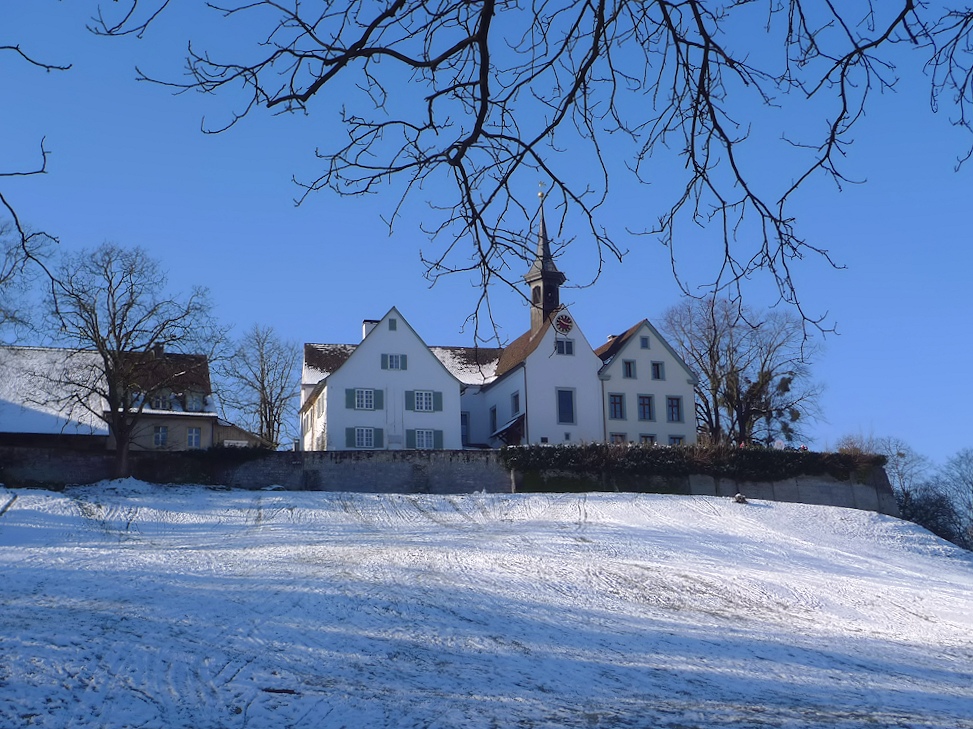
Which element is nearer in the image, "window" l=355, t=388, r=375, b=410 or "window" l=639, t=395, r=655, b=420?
"window" l=355, t=388, r=375, b=410

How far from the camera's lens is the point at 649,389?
5594cm

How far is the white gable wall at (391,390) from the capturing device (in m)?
51.7

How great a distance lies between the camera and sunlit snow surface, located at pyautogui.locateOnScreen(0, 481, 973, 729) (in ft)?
32.1

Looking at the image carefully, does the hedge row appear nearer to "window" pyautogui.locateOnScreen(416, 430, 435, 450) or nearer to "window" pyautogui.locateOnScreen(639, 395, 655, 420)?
"window" pyautogui.locateOnScreen(416, 430, 435, 450)

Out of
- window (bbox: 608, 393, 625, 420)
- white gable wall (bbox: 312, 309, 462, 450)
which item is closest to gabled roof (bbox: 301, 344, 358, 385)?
white gable wall (bbox: 312, 309, 462, 450)

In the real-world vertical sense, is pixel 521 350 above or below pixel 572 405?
above

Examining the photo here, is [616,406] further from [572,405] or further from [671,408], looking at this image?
[671,408]

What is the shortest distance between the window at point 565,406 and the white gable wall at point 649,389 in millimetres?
1941

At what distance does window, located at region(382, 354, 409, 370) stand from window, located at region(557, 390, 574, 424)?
821cm

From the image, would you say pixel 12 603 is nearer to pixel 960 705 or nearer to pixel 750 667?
pixel 750 667

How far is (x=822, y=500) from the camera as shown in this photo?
4853cm

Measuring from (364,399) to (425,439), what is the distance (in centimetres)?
372

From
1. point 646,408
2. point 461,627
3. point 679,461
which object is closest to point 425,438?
point 646,408

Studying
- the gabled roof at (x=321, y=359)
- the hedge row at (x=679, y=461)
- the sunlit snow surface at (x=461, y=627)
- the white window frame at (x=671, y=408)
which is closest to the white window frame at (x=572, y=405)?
the white window frame at (x=671, y=408)
